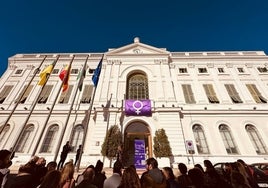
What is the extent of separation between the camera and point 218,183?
11.9 feet

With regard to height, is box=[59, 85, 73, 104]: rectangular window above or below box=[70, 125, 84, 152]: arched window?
above

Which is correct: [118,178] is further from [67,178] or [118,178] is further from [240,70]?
[240,70]

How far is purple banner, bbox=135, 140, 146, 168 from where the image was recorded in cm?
1306

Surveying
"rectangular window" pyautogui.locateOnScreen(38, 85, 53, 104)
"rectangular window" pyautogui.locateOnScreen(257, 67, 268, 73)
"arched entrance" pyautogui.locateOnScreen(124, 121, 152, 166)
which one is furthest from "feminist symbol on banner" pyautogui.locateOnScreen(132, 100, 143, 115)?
"rectangular window" pyautogui.locateOnScreen(257, 67, 268, 73)

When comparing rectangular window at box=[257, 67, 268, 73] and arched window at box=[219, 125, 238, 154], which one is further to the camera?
rectangular window at box=[257, 67, 268, 73]

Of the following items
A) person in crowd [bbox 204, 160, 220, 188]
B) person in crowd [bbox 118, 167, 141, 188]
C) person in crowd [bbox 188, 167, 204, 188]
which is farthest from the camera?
person in crowd [bbox 204, 160, 220, 188]

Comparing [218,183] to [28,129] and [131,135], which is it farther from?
[28,129]

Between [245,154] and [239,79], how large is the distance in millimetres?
9188

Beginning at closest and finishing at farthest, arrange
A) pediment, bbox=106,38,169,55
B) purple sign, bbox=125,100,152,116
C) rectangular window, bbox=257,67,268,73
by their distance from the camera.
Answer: purple sign, bbox=125,100,152,116, rectangular window, bbox=257,67,268,73, pediment, bbox=106,38,169,55

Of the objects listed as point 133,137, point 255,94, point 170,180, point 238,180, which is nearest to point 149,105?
point 133,137

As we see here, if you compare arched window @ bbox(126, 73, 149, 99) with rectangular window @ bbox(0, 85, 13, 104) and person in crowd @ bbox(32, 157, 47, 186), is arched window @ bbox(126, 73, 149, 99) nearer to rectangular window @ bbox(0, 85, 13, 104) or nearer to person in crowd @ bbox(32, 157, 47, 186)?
person in crowd @ bbox(32, 157, 47, 186)

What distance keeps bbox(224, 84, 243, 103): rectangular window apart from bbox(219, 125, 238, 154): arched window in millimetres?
3638

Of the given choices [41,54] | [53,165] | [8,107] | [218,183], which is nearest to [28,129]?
[8,107]

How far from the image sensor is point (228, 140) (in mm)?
14430
